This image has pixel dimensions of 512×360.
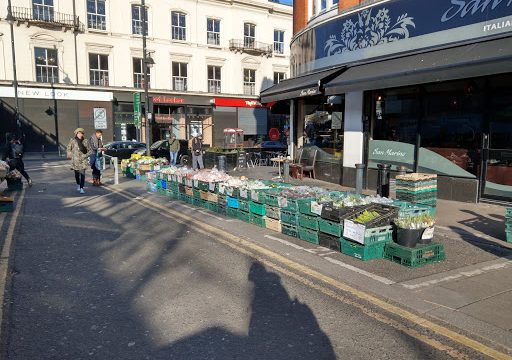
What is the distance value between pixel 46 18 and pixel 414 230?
33238 millimetres

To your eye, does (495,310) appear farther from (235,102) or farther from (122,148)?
(235,102)

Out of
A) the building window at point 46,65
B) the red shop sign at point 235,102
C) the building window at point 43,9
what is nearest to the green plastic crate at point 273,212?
the building window at point 46,65

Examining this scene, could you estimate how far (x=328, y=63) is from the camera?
1359cm

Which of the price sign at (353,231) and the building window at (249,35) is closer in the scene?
the price sign at (353,231)

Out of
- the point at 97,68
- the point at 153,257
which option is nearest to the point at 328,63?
the point at 153,257

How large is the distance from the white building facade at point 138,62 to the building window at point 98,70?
0.25 feet

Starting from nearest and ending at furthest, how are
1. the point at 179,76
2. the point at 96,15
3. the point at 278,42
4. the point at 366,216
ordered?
1. the point at 366,216
2. the point at 96,15
3. the point at 179,76
4. the point at 278,42

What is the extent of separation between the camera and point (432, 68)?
9180 millimetres

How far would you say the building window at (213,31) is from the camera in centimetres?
3822

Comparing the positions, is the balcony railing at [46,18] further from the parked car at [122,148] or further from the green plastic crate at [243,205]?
the green plastic crate at [243,205]

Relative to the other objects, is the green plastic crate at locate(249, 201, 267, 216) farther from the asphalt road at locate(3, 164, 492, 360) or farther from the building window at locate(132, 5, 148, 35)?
the building window at locate(132, 5, 148, 35)

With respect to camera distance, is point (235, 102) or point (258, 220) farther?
point (235, 102)

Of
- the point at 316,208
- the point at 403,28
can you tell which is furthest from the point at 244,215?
the point at 403,28

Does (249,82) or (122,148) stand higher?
(249,82)
